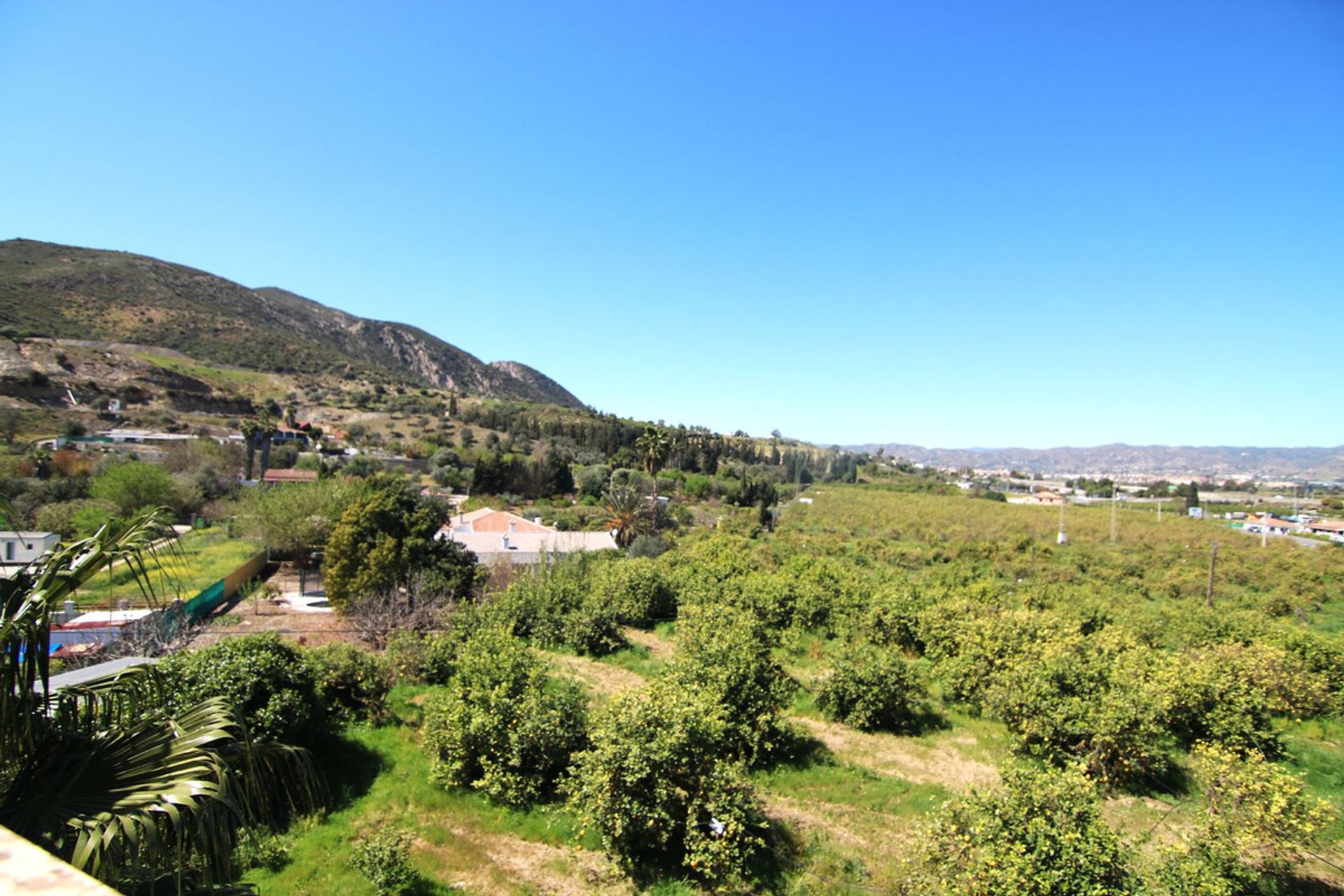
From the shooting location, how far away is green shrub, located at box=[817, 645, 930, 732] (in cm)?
1375

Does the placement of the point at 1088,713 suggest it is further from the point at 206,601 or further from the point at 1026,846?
the point at 206,601

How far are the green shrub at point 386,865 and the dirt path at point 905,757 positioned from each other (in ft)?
26.5

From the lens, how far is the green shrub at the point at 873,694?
45.1 feet

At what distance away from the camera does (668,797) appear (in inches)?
344

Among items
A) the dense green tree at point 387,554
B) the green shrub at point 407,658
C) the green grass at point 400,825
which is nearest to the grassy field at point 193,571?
the dense green tree at point 387,554

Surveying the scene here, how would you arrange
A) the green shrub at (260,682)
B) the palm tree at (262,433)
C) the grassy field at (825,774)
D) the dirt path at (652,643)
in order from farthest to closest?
the palm tree at (262,433)
the dirt path at (652,643)
the green shrub at (260,682)
the grassy field at (825,774)

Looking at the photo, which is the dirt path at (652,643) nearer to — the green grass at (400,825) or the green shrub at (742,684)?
the green shrub at (742,684)

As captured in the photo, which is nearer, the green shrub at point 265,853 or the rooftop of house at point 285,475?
the green shrub at point 265,853

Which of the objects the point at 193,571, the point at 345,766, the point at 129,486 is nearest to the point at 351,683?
the point at 345,766

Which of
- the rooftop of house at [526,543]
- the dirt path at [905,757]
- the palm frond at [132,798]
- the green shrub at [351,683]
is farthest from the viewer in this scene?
the rooftop of house at [526,543]

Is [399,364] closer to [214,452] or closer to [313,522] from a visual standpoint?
[214,452]

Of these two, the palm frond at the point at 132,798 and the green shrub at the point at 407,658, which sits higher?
the palm frond at the point at 132,798

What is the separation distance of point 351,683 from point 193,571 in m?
15.0

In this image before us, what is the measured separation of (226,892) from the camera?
93.0 inches
